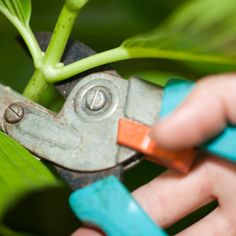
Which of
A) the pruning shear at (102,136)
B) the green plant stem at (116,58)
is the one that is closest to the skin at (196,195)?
the pruning shear at (102,136)

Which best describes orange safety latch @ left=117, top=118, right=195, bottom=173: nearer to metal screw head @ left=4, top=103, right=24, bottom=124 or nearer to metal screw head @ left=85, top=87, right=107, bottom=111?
metal screw head @ left=85, top=87, right=107, bottom=111

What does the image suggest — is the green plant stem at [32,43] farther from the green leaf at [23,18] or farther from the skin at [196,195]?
the skin at [196,195]

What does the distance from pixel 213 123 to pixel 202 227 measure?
0.85ft

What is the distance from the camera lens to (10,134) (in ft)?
3.15

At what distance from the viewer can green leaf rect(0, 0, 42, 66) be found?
38.0 inches

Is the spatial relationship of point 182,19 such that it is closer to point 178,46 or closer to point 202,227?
point 178,46

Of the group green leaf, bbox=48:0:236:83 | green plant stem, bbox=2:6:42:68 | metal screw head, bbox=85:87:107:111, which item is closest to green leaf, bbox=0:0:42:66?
green plant stem, bbox=2:6:42:68

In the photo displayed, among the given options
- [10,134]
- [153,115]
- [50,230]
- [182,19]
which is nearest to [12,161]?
[10,134]

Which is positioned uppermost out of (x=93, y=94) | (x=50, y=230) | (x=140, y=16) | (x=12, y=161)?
(x=140, y=16)

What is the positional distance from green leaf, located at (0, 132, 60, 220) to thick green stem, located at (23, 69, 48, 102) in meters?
0.10

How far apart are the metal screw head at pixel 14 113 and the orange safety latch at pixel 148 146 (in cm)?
17

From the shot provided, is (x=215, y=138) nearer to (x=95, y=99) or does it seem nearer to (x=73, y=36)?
(x=95, y=99)

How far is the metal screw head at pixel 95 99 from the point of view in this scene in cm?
94

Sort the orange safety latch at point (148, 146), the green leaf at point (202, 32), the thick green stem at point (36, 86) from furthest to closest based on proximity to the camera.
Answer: the thick green stem at point (36, 86)
the orange safety latch at point (148, 146)
the green leaf at point (202, 32)
